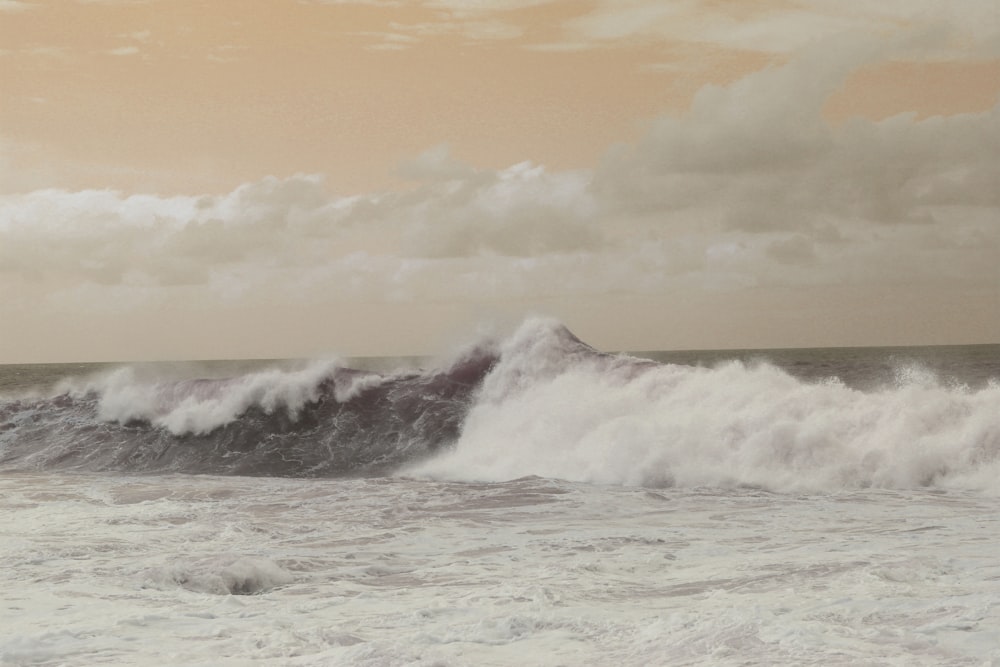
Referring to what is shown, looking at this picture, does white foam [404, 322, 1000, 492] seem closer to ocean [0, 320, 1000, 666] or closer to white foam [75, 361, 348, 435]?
ocean [0, 320, 1000, 666]

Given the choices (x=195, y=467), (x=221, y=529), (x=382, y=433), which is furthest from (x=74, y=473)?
(x=221, y=529)

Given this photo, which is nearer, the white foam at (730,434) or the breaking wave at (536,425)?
the white foam at (730,434)

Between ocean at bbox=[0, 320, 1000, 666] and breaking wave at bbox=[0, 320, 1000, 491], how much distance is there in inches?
2.4

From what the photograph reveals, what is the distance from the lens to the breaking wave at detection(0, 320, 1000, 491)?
15016 mm

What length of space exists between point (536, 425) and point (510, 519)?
295 inches

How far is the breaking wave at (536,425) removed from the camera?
15016 mm

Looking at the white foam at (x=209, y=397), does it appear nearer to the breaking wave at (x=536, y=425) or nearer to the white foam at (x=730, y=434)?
the breaking wave at (x=536, y=425)

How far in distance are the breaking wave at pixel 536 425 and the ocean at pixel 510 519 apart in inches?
2.4

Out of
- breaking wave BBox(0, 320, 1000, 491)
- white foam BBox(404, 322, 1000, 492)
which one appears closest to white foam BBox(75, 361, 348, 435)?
breaking wave BBox(0, 320, 1000, 491)

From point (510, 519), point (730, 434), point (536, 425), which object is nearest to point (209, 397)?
point (536, 425)

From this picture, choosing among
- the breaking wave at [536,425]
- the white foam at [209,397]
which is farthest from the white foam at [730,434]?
the white foam at [209,397]

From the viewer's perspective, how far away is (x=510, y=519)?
11.7 m

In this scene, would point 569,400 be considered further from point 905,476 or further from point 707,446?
point 905,476

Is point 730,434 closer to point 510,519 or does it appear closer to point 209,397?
point 510,519
